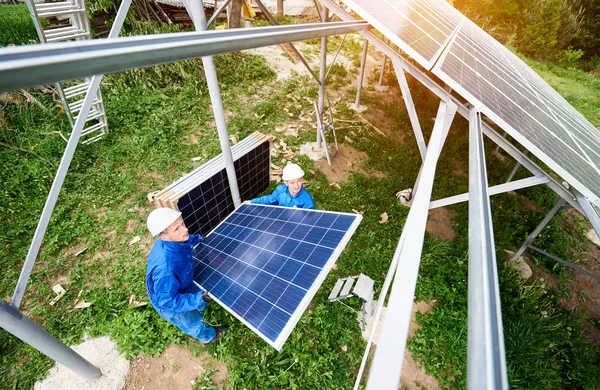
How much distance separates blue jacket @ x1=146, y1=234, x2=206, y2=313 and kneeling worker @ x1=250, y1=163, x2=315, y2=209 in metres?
1.81

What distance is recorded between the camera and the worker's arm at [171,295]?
307 centimetres

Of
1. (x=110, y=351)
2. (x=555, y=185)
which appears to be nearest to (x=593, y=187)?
(x=555, y=185)

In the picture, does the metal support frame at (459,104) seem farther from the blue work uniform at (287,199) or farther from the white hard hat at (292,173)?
the blue work uniform at (287,199)

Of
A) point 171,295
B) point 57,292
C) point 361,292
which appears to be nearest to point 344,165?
point 361,292

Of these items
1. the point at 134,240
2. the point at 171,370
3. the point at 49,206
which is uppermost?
the point at 49,206

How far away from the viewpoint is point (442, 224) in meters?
7.09

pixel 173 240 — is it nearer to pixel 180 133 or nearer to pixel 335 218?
pixel 335 218

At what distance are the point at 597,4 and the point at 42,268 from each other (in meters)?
37.8

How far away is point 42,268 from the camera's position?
498 cm

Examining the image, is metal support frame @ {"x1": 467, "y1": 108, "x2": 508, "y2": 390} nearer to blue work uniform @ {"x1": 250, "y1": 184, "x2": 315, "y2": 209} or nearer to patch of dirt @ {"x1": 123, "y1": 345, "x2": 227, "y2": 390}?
blue work uniform @ {"x1": 250, "y1": 184, "x2": 315, "y2": 209}

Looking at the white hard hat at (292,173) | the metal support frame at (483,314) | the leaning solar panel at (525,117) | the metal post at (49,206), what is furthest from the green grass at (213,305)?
the metal support frame at (483,314)

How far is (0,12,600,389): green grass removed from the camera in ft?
14.1

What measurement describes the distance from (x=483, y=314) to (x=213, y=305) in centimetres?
470

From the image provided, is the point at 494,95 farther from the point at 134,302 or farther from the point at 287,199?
the point at 134,302
